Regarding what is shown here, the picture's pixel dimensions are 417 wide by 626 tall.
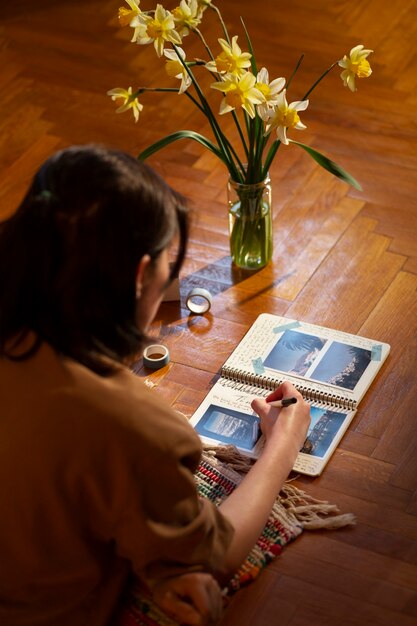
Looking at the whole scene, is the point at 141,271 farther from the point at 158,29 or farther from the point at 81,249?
the point at 158,29

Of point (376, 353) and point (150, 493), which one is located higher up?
point (150, 493)

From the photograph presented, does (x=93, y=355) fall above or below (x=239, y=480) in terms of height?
above

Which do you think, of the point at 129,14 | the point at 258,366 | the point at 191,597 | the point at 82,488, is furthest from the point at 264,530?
the point at 129,14

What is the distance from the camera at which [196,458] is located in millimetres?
1324

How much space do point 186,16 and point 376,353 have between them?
0.78 meters

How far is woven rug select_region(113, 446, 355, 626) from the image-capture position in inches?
60.2

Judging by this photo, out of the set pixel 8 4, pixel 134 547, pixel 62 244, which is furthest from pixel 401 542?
pixel 8 4

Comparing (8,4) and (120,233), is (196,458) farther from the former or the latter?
(8,4)

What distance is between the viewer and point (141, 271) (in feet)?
3.94

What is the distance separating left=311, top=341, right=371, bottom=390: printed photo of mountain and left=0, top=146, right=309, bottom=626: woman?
25.5 inches

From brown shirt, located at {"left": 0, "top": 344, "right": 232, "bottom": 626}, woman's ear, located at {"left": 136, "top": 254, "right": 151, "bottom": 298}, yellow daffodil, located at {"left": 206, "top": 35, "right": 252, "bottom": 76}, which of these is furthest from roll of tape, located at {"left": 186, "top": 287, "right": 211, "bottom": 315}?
woman's ear, located at {"left": 136, "top": 254, "right": 151, "bottom": 298}

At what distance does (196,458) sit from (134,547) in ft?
0.47

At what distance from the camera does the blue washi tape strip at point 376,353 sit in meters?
2.01

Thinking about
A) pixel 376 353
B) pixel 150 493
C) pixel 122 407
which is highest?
pixel 122 407
